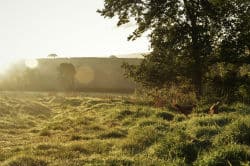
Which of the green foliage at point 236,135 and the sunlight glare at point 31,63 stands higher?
the sunlight glare at point 31,63

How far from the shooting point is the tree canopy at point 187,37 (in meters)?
26.3

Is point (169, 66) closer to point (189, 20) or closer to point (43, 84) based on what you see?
point (189, 20)

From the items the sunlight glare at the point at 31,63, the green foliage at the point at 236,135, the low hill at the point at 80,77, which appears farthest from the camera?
the sunlight glare at the point at 31,63

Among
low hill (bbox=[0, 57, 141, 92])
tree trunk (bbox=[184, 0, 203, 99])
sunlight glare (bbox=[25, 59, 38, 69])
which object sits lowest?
low hill (bbox=[0, 57, 141, 92])

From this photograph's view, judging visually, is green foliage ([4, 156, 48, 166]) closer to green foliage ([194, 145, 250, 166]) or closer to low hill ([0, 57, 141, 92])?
green foliage ([194, 145, 250, 166])

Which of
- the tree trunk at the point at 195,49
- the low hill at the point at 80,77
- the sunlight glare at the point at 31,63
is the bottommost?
the low hill at the point at 80,77

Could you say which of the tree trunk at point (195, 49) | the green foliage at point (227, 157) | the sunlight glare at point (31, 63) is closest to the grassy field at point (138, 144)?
the green foliage at point (227, 157)

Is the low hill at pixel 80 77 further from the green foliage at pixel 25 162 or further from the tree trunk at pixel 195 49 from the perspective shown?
the green foliage at pixel 25 162

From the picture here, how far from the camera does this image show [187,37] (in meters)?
27.2

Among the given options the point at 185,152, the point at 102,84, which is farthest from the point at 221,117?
the point at 102,84

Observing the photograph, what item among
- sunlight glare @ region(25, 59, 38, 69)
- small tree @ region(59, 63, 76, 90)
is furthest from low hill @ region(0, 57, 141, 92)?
small tree @ region(59, 63, 76, 90)

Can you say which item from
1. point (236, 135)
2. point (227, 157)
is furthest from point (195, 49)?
point (227, 157)

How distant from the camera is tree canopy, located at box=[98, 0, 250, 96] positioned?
26.3 meters

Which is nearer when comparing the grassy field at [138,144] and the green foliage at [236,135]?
the grassy field at [138,144]
